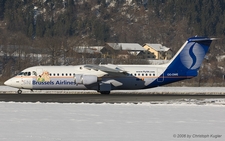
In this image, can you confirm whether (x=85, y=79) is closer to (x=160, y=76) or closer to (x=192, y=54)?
(x=160, y=76)

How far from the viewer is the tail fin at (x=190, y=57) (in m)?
46.9

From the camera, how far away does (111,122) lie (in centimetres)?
2470

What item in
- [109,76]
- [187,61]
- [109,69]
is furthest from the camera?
[187,61]

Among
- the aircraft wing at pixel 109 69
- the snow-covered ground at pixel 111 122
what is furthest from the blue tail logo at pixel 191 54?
the snow-covered ground at pixel 111 122

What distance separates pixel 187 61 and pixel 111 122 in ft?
77.1

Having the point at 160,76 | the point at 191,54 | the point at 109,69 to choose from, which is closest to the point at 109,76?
the point at 109,69

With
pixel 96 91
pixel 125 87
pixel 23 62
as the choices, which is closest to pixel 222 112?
pixel 125 87

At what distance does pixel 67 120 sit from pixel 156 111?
632 cm

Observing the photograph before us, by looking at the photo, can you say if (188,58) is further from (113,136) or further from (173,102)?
(113,136)

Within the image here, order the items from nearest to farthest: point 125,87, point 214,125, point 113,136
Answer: point 113,136
point 214,125
point 125,87

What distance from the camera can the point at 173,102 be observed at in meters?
35.8

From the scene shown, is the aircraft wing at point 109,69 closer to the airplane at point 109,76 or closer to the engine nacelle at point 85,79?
the airplane at point 109,76

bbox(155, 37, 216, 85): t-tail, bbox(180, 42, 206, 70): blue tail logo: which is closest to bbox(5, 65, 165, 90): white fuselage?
bbox(155, 37, 216, 85): t-tail

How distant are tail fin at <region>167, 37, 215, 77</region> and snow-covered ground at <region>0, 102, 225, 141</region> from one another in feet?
44.7
